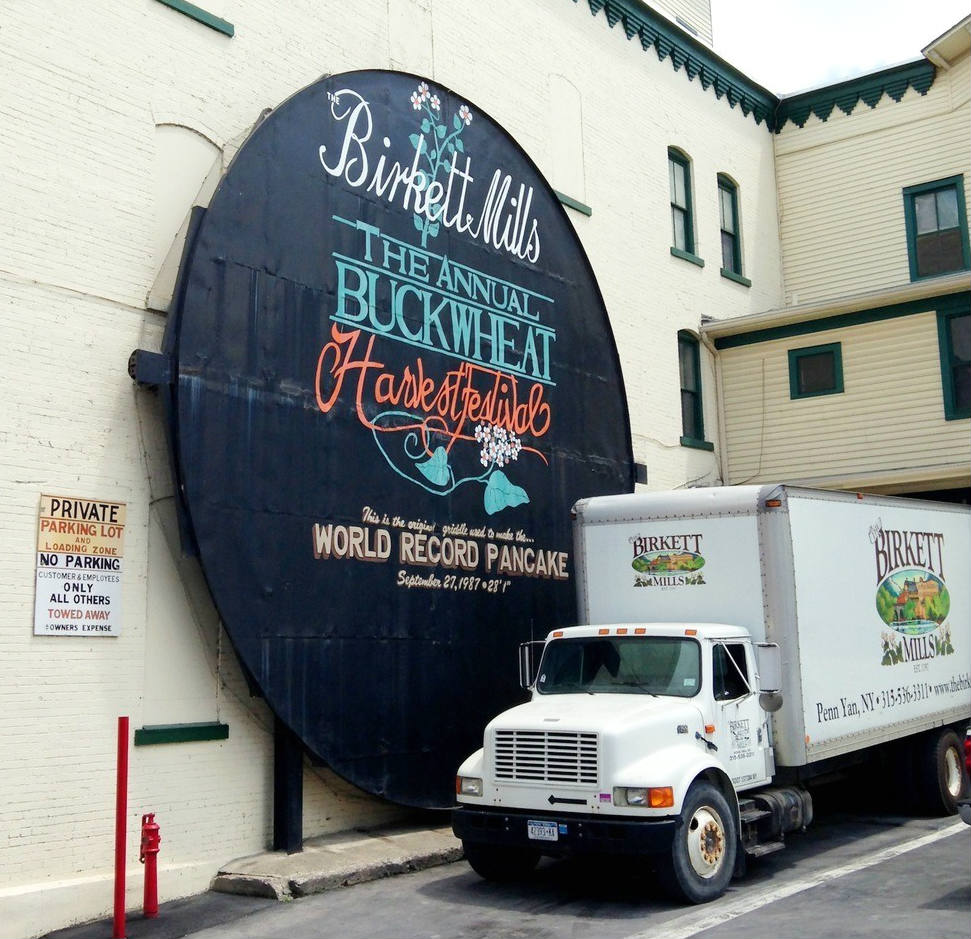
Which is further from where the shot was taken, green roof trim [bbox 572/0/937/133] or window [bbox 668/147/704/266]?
window [bbox 668/147/704/266]

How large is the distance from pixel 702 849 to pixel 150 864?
466 centimetres

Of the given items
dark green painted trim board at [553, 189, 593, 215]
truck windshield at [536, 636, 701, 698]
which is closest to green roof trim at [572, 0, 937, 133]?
dark green painted trim board at [553, 189, 593, 215]

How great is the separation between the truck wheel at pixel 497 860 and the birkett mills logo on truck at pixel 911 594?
474cm

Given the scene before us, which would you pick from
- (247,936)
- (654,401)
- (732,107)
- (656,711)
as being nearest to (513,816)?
(656,711)

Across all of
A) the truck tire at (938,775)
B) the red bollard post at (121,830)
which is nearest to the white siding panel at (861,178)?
the truck tire at (938,775)

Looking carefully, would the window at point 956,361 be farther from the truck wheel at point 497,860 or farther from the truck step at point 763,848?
the truck wheel at point 497,860

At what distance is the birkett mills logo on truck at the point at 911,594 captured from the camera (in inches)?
530

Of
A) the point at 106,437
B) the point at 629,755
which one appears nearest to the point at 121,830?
the point at 106,437

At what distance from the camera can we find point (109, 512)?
1087cm

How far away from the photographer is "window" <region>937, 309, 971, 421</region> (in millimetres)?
19578

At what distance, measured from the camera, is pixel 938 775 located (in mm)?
13891

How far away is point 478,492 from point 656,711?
4.91 m

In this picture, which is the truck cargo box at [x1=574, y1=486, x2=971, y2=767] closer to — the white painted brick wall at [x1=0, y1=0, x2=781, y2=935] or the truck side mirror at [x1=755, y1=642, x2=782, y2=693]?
the truck side mirror at [x1=755, y1=642, x2=782, y2=693]

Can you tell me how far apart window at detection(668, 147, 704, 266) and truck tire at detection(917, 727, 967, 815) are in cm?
983
